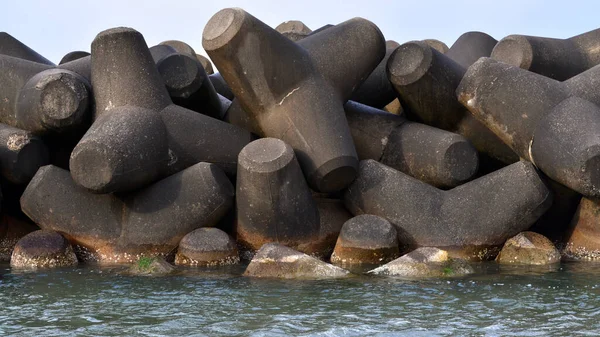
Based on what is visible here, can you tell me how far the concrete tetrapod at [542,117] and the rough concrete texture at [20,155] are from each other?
4529mm

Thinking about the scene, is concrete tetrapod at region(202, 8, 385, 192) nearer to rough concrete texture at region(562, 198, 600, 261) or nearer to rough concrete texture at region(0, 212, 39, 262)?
rough concrete texture at region(562, 198, 600, 261)

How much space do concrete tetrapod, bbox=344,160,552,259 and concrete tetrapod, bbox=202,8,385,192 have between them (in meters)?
0.54

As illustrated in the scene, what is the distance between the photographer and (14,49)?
11.9 m

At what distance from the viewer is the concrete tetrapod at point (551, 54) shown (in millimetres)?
10953

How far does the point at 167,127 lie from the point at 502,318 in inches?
179

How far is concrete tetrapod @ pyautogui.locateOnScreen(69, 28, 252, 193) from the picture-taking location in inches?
348

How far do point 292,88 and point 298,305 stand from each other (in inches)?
135

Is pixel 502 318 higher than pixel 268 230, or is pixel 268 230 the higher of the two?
pixel 268 230

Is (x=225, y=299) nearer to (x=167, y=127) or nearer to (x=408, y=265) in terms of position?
(x=408, y=265)

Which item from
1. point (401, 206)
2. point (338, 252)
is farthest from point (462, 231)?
point (338, 252)

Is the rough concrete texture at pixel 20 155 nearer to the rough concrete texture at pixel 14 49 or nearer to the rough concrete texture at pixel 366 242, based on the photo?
the rough concrete texture at pixel 14 49

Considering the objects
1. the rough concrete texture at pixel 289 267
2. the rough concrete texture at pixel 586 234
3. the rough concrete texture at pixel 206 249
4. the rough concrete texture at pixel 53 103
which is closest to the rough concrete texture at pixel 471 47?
the rough concrete texture at pixel 586 234

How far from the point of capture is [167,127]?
31.0 ft

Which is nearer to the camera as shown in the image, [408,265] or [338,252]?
[408,265]
